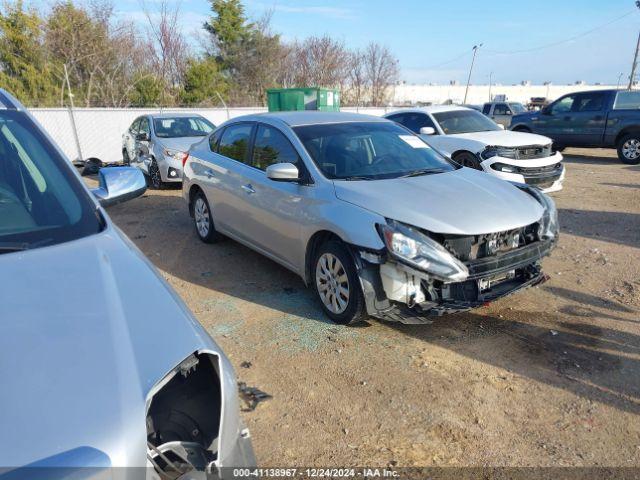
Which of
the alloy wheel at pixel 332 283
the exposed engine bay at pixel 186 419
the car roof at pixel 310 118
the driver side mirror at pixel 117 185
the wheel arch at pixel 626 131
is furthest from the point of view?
the wheel arch at pixel 626 131

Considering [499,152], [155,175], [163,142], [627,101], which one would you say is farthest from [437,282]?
[627,101]

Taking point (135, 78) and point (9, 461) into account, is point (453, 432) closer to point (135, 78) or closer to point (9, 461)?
point (9, 461)

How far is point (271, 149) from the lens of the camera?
498 cm

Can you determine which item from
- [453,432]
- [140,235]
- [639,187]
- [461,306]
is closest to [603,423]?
[453,432]

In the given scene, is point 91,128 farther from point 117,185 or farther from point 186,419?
point 186,419

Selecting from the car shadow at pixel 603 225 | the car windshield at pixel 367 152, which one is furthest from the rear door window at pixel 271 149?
the car shadow at pixel 603 225

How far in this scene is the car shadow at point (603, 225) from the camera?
6.61 metres

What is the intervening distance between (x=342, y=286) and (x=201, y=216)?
3113 millimetres

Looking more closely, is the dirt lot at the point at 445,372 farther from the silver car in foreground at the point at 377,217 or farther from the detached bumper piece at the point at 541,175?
the detached bumper piece at the point at 541,175

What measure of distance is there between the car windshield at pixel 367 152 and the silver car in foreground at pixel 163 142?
19.7 feet

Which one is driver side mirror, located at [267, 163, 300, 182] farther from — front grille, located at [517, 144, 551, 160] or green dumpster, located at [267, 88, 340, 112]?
green dumpster, located at [267, 88, 340, 112]

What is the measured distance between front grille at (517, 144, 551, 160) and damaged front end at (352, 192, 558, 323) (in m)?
5.09

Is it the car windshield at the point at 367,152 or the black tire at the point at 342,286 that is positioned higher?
the car windshield at the point at 367,152

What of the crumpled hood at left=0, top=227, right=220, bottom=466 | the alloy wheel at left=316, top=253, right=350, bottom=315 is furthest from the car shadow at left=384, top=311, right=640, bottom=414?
the crumpled hood at left=0, top=227, right=220, bottom=466
